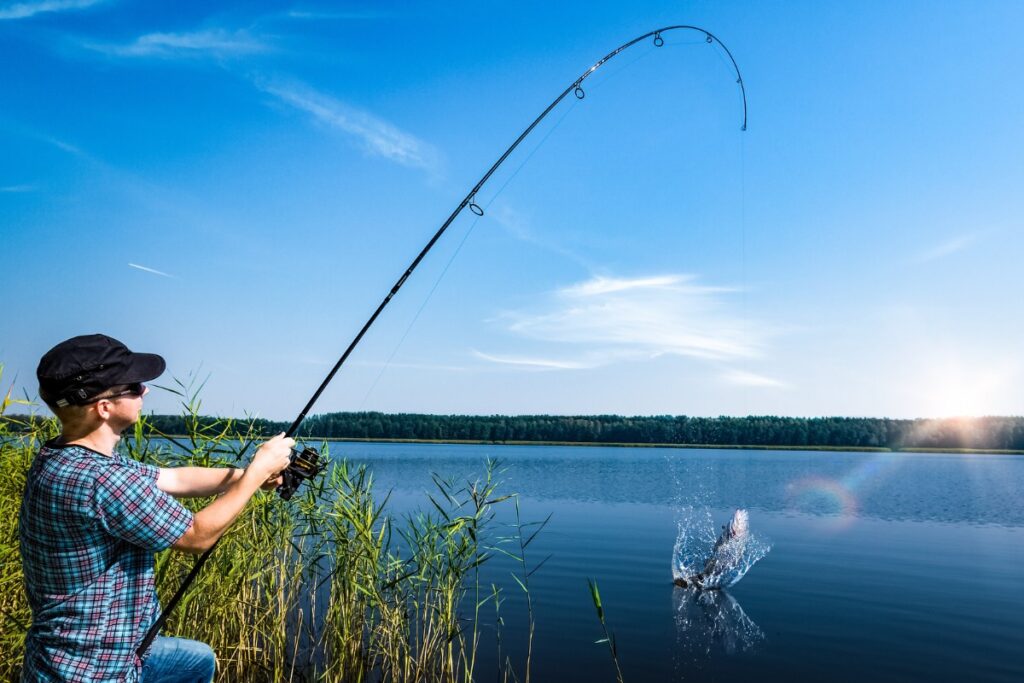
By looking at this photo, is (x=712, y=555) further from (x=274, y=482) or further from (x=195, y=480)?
(x=195, y=480)

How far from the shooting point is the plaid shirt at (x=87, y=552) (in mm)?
2109

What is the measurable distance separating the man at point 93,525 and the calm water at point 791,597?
6.54m

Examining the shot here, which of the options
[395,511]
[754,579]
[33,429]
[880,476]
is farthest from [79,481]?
[880,476]

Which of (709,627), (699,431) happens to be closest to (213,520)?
(709,627)

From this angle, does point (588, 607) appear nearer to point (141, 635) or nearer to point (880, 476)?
point (141, 635)

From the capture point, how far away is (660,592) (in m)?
12.4

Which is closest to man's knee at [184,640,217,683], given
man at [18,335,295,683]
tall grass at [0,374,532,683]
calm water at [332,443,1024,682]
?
man at [18,335,295,683]

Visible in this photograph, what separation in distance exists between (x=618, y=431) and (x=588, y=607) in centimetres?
8414

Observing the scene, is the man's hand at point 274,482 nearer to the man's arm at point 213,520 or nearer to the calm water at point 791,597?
the man's arm at point 213,520

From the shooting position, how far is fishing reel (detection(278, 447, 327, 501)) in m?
3.09

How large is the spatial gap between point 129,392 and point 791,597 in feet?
40.8

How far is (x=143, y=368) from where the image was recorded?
232 centimetres

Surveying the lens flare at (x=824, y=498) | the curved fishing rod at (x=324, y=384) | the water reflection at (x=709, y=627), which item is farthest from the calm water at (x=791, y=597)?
the curved fishing rod at (x=324, y=384)

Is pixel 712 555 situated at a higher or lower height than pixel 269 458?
lower
